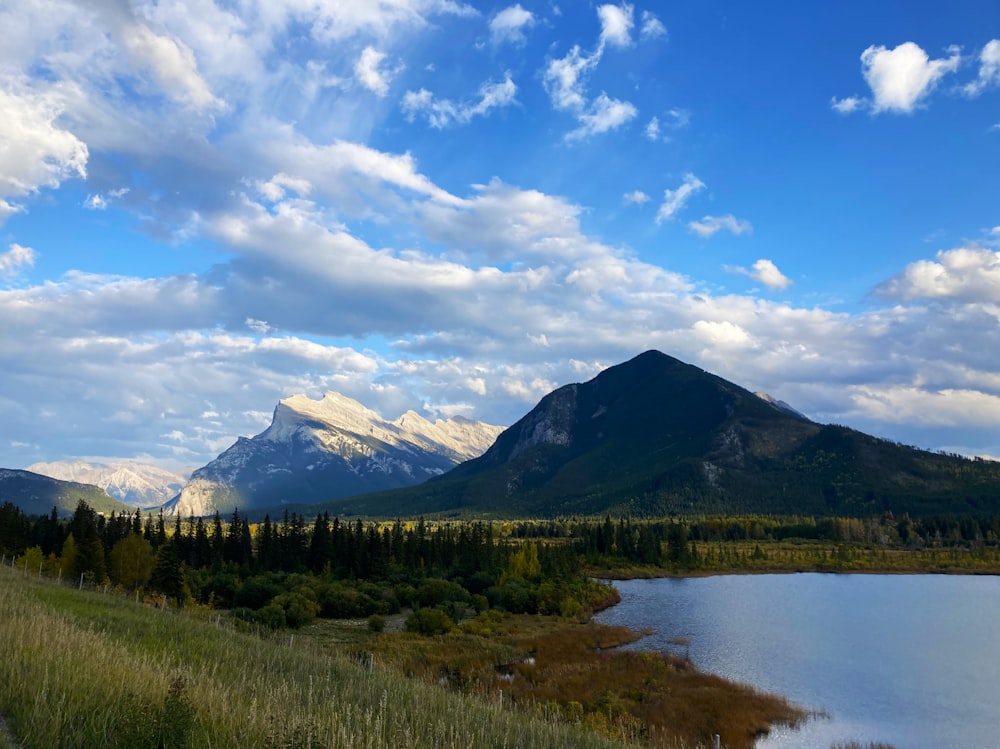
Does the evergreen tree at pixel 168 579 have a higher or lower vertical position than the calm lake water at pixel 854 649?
higher

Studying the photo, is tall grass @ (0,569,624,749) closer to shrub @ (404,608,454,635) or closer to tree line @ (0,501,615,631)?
shrub @ (404,608,454,635)

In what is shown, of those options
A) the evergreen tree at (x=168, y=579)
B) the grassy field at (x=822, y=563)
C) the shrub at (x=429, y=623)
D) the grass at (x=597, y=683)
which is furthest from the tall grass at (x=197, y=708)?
the grassy field at (x=822, y=563)

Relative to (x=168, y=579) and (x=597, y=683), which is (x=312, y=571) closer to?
(x=168, y=579)

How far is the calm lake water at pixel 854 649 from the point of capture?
3784 cm

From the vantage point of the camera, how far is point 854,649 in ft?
191

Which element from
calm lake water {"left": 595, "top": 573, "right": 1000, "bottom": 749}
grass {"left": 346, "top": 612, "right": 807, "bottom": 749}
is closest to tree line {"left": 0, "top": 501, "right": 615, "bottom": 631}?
grass {"left": 346, "top": 612, "right": 807, "bottom": 749}

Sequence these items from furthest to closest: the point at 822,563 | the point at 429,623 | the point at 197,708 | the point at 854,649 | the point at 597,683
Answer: the point at 822,563, the point at 429,623, the point at 854,649, the point at 597,683, the point at 197,708

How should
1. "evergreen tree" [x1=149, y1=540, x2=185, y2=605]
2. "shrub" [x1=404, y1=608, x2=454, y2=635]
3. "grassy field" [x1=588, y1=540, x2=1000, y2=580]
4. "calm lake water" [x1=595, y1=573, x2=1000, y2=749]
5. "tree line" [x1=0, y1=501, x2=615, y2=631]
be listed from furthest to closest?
"grassy field" [x1=588, y1=540, x2=1000, y2=580], "evergreen tree" [x1=149, y1=540, x2=185, y2=605], "tree line" [x1=0, y1=501, x2=615, y2=631], "shrub" [x1=404, y1=608, x2=454, y2=635], "calm lake water" [x1=595, y1=573, x2=1000, y2=749]

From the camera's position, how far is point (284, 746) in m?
8.55

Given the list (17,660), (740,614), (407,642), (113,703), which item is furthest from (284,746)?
(740,614)

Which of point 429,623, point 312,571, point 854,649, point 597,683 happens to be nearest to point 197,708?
point 597,683

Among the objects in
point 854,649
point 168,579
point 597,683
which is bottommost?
point 854,649

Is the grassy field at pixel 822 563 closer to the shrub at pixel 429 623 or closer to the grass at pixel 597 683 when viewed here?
the shrub at pixel 429 623

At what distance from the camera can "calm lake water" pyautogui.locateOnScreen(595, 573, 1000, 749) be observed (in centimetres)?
3784
